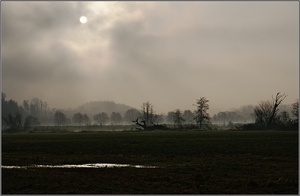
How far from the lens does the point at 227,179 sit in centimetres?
2392

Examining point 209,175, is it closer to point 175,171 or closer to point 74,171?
point 175,171

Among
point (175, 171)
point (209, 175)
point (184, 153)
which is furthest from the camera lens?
point (184, 153)

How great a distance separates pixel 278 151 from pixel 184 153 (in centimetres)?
1242

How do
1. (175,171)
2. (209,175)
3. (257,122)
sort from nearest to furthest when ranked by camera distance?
(209,175) → (175,171) → (257,122)

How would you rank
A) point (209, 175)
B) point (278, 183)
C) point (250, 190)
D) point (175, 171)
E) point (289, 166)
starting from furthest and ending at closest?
1. point (289, 166)
2. point (175, 171)
3. point (209, 175)
4. point (278, 183)
5. point (250, 190)

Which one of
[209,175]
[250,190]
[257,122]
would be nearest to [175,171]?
[209,175]

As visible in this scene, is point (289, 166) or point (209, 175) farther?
point (289, 166)

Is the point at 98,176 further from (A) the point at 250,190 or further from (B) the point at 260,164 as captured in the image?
(B) the point at 260,164

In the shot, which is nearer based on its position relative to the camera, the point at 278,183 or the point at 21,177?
the point at 278,183

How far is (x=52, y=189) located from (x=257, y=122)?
12147cm

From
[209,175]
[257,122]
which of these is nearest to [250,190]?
[209,175]

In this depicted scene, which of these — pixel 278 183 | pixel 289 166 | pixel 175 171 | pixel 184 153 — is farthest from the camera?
pixel 184 153

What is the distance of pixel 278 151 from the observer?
1626 inches

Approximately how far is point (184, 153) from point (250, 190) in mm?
20563
